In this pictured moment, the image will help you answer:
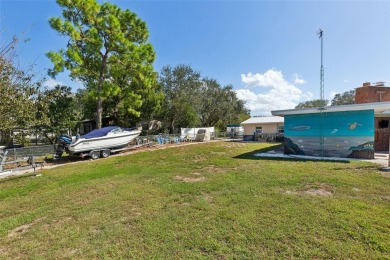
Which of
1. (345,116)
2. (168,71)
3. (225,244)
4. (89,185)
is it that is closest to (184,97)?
(168,71)

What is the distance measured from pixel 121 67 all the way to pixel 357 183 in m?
16.6

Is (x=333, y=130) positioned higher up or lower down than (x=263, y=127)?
lower down

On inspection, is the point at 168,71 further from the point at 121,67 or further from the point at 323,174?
the point at 323,174

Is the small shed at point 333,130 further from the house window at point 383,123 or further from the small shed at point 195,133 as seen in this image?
the small shed at point 195,133

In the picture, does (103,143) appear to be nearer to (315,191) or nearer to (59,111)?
(59,111)

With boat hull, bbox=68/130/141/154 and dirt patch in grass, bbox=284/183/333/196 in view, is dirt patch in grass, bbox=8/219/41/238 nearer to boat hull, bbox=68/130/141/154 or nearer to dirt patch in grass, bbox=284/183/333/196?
dirt patch in grass, bbox=284/183/333/196

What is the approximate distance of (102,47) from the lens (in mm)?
15516

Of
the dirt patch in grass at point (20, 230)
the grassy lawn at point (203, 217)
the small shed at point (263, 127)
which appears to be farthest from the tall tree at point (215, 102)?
the dirt patch in grass at point (20, 230)

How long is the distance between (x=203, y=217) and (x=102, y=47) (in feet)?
51.3

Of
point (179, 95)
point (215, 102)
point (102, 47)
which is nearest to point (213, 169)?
point (102, 47)

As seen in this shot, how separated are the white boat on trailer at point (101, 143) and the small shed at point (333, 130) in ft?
32.6

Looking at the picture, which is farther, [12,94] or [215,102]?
[215,102]

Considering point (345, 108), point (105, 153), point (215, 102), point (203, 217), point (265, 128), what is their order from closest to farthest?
1. point (203, 217)
2. point (345, 108)
3. point (105, 153)
4. point (265, 128)
5. point (215, 102)

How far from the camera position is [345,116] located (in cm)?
1036
